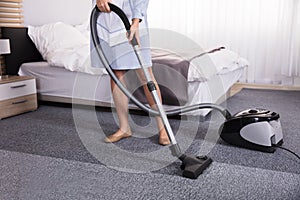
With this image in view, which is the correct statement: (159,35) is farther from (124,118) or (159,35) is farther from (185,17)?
(124,118)

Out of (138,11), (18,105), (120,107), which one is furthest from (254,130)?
(18,105)

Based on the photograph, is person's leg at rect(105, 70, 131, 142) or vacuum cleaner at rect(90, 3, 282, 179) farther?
person's leg at rect(105, 70, 131, 142)

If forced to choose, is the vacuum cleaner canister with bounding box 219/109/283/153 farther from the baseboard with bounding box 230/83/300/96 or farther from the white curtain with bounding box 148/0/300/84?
the white curtain with bounding box 148/0/300/84

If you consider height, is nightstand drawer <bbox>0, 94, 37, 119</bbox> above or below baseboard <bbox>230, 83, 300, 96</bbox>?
→ above

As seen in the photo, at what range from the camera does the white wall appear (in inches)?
160

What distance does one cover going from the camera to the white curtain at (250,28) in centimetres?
434

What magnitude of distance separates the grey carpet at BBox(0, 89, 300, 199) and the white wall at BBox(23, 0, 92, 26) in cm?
184

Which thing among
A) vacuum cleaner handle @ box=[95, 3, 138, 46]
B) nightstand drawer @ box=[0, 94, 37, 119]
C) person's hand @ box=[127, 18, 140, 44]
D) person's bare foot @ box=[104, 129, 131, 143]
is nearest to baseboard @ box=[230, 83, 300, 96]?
person's bare foot @ box=[104, 129, 131, 143]

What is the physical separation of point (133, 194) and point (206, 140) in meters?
0.90

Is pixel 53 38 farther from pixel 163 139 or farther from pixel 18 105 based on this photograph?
pixel 163 139

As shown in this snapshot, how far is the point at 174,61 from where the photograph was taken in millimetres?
2658

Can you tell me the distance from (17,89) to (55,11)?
1731mm

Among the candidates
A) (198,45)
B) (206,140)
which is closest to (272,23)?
(198,45)

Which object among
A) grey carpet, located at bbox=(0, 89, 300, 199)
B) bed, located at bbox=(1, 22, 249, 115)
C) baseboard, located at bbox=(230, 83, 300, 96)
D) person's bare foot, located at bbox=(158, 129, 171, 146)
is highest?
bed, located at bbox=(1, 22, 249, 115)
